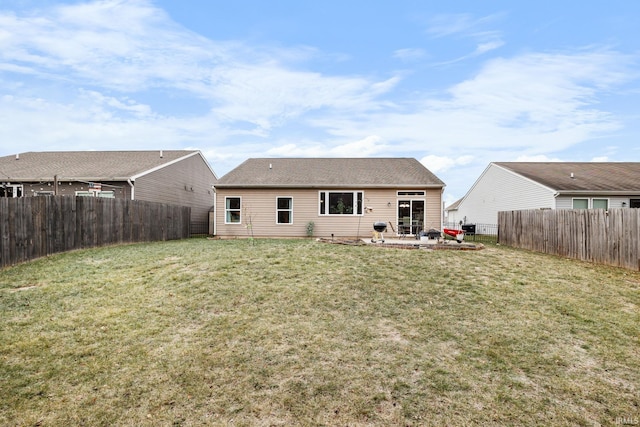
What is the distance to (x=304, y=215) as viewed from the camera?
54.8 feet

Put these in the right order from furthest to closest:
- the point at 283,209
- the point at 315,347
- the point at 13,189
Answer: the point at 283,209
the point at 13,189
the point at 315,347

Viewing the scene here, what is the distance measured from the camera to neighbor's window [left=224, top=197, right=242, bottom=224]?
56.0 ft

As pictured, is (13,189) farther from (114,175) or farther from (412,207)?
(412,207)

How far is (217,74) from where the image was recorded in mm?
13969

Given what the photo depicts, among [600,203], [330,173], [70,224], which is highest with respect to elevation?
[330,173]

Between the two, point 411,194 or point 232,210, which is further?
point 232,210

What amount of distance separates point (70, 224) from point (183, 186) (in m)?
9.78

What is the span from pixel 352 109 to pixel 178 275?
46.8 ft

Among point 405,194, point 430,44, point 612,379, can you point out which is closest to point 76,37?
point 430,44

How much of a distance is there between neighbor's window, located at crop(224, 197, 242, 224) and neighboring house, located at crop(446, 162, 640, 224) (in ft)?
52.3

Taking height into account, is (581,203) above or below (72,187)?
below

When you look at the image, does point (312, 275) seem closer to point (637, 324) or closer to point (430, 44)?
point (637, 324)

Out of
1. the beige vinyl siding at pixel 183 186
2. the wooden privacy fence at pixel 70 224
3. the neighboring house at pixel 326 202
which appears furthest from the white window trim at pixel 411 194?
the beige vinyl siding at pixel 183 186

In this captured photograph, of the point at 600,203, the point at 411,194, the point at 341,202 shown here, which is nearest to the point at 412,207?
the point at 411,194
